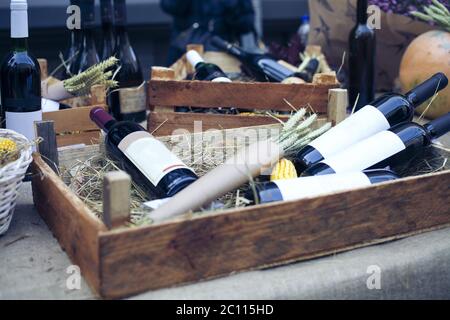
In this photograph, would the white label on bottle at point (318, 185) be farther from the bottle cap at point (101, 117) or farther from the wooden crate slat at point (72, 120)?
the wooden crate slat at point (72, 120)

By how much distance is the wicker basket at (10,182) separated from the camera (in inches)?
33.9

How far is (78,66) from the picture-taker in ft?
5.37

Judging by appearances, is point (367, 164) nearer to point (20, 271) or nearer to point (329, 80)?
point (329, 80)

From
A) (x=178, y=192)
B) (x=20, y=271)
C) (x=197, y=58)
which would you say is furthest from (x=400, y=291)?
(x=197, y=58)

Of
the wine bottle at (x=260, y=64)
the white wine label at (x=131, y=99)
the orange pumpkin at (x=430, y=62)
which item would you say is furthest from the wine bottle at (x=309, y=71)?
the white wine label at (x=131, y=99)

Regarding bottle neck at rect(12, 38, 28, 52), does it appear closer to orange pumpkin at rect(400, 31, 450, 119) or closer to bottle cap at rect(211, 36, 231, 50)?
bottle cap at rect(211, 36, 231, 50)

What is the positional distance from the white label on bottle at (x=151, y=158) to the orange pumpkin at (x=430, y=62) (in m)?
0.92

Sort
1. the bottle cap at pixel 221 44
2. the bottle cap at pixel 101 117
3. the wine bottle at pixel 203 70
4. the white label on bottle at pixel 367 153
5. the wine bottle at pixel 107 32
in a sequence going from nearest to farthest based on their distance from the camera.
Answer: the white label on bottle at pixel 367 153
the bottle cap at pixel 101 117
the wine bottle at pixel 203 70
the wine bottle at pixel 107 32
the bottle cap at pixel 221 44

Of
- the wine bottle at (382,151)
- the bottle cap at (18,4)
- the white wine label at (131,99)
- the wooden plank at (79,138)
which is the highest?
the bottle cap at (18,4)

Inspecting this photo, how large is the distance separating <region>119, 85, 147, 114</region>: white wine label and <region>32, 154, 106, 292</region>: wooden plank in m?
0.51

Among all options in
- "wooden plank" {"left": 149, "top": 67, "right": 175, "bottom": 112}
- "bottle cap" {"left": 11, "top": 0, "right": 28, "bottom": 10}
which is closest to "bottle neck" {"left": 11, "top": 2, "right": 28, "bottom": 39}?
"bottle cap" {"left": 11, "top": 0, "right": 28, "bottom": 10}

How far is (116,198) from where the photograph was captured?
0.75 metres

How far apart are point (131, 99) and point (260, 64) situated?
1.26 feet

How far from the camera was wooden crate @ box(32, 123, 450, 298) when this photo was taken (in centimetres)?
74
